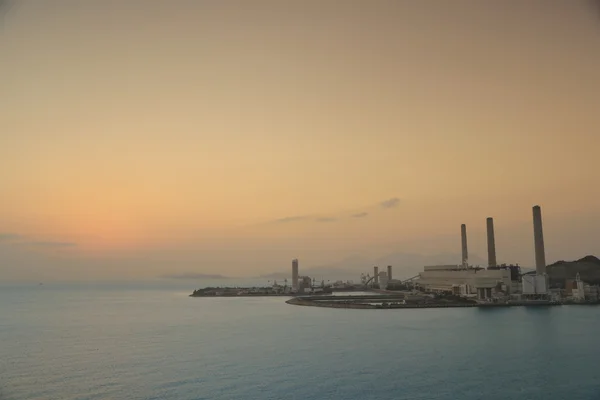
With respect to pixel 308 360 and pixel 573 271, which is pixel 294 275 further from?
pixel 308 360

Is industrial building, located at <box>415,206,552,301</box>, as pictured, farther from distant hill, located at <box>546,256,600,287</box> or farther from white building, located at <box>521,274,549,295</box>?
distant hill, located at <box>546,256,600,287</box>

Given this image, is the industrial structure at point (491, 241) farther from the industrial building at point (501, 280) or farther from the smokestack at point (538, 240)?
the smokestack at point (538, 240)

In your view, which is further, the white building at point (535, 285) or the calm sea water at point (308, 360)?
the white building at point (535, 285)

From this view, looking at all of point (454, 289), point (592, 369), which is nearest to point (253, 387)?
point (592, 369)

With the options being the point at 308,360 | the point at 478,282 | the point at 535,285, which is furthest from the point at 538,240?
the point at 308,360

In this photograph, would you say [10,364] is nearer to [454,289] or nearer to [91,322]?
[91,322]

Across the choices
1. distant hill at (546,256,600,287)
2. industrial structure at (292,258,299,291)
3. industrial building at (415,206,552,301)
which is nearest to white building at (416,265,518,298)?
industrial building at (415,206,552,301)

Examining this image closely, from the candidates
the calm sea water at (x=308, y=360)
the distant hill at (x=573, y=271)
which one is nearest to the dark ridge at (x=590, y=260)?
the distant hill at (x=573, y=271)
